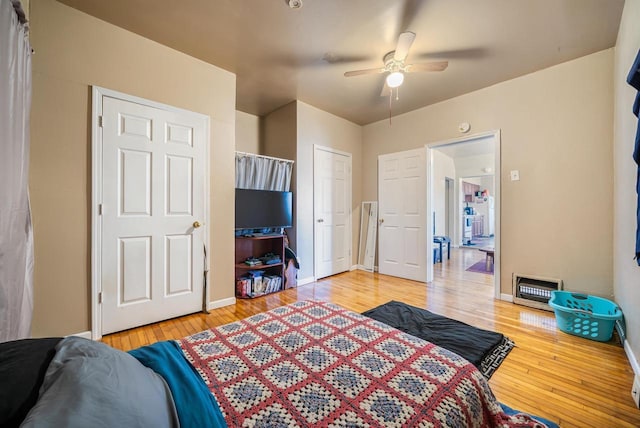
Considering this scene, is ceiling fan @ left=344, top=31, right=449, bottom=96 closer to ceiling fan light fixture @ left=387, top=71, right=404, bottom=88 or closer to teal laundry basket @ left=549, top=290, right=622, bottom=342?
ceiling fan light fixture @ left=387, top=71, right=404, bottom=88

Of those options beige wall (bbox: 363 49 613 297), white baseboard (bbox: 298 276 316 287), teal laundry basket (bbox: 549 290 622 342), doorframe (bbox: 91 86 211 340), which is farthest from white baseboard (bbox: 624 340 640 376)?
doorframe (bbox: 91 86 211 340)

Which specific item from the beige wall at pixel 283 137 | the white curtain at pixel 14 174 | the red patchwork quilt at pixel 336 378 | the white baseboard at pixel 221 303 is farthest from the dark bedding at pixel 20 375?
the beige wall at pixel 283 137

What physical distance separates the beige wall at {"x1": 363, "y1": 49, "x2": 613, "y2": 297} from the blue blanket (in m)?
3.59

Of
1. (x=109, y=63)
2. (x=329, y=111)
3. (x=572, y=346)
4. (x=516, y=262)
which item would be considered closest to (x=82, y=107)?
(x=109, y=63)

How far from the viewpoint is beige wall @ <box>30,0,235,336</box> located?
6.39 feet

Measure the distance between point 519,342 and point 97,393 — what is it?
2.82m

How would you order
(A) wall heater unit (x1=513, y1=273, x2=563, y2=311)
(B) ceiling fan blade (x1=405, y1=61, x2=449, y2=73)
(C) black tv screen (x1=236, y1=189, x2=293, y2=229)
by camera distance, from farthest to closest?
(C) black tv screen (x1=236, y1=189, x2=293, y2=229) → (A) wall heater unit (x1=513, y1=273, x2=563, y2=311) → (B) ceiling fan blade (x1=405, y1=61, x2=449, y2=73)

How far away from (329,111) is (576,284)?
3848 millimetres

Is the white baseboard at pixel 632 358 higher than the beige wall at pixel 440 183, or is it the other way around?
the beige wall at pixel 440 183

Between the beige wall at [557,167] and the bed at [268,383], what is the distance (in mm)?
2343

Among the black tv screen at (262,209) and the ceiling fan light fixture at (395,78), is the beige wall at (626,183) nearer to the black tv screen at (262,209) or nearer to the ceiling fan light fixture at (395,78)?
the ceiling fan light fixture at (395,78)

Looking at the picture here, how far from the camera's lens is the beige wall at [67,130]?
1947 mm

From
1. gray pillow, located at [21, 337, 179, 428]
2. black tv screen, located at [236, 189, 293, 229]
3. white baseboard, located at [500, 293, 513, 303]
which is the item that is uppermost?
black tv screen, located at [236, 189, 293, 229]

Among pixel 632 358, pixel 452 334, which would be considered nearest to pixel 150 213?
pixel 452 334
